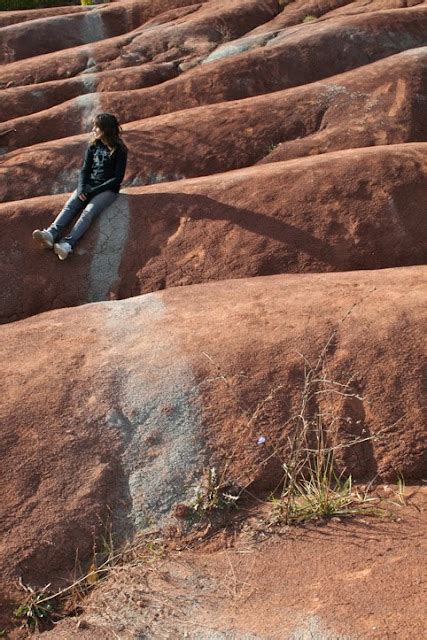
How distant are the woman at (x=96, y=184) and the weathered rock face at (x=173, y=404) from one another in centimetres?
247

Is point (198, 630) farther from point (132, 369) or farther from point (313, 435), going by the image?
point (132, 369)

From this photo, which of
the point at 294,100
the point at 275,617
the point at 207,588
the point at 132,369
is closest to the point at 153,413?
the point at 132,369

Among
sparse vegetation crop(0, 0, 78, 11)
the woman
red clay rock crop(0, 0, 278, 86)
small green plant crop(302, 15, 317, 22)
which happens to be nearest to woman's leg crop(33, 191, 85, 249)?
the woman

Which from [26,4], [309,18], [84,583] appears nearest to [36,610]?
[84,583]

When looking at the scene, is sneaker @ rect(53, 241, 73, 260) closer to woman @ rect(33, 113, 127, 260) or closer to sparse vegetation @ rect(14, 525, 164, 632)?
woman @ rect(33, 113, 127, 260)

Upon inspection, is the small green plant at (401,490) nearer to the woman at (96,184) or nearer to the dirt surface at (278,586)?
the dirt surface at (278,586)

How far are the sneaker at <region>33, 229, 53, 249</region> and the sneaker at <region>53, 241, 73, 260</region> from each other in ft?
0.22

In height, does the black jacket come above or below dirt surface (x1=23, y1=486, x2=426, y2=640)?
above

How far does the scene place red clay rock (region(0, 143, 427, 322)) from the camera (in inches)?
302

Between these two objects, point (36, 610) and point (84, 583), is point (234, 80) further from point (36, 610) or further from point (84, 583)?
point (36, 610)

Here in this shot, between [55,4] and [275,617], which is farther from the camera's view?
[55,4]

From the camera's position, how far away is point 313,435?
489 centimetres

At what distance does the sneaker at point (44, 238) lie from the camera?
7.90m

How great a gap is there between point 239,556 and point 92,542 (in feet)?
2.64
